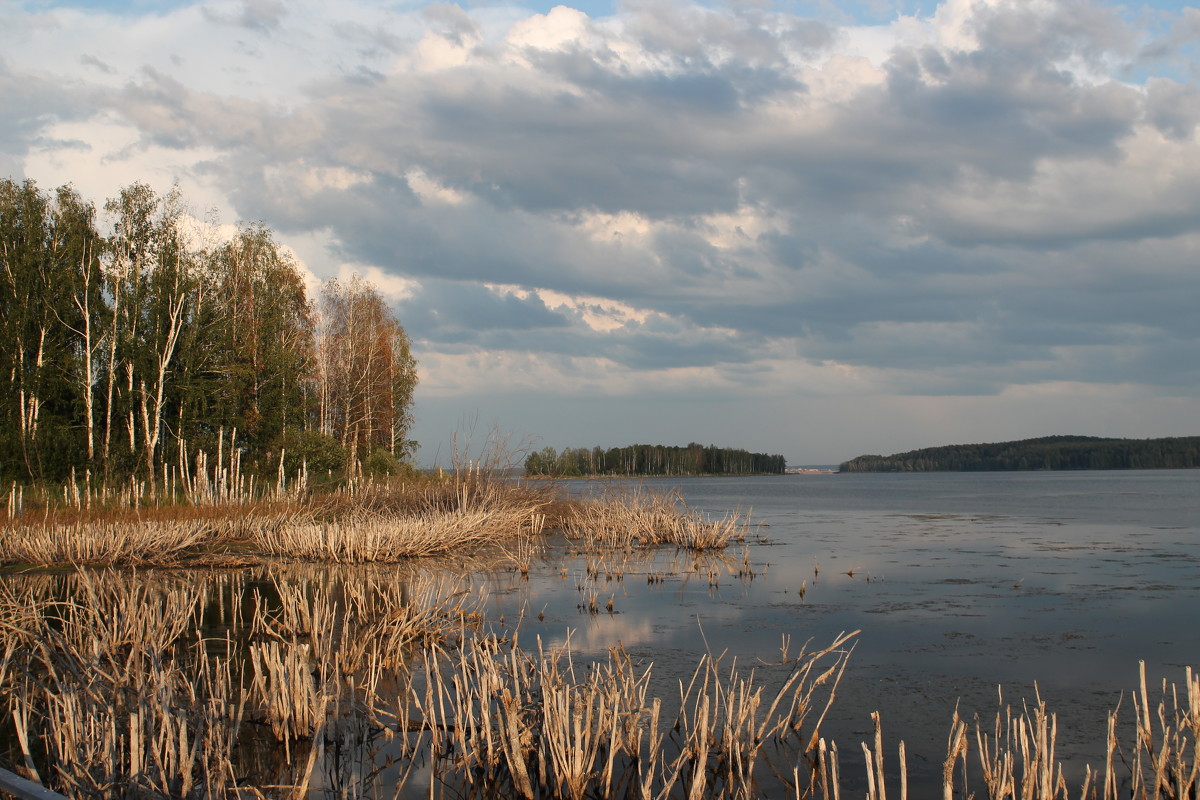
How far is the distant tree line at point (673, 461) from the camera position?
8462 cm

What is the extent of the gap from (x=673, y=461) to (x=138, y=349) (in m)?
78.5

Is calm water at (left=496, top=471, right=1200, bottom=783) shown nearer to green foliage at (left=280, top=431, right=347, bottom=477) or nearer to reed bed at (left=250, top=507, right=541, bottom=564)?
reed bed at (left=250, top=507, right=541, bottom=564)

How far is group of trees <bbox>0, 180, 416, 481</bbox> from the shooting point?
28578 millimetres

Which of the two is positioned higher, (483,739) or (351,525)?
(351,525)

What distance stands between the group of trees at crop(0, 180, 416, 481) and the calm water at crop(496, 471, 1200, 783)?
1850 cm

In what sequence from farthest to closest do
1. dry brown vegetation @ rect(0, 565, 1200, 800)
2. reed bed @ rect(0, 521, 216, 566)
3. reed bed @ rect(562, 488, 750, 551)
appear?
reed bed @ rect(562, 488, 750, 551) → reed bed @ rect(0, 521, 216, 566) → dry brown vegetation @ rect(0, 565, 1200, 800)

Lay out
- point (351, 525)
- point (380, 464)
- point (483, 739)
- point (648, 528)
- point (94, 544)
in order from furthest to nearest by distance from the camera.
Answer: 1. point (380, 464)
2. point (648, 528)
3. point (351, 525)
4. point (94, 544)
5. point (483, 739)

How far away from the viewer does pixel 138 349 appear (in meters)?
29.9

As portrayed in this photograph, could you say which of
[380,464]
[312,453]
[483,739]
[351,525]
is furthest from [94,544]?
[380,464]

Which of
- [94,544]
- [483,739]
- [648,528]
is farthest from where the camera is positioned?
[648,528]

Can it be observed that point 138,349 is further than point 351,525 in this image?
Yes

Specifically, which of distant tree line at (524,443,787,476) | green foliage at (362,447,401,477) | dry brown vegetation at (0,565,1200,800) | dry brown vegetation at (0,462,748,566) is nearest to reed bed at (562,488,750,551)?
dry brown vegetation at (0,462,748,566)

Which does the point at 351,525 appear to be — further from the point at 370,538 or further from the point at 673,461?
the point at 673,461

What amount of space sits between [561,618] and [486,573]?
452 centimetres
